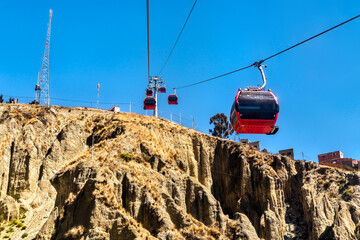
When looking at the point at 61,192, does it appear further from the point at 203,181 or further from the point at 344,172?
the point at 344,172

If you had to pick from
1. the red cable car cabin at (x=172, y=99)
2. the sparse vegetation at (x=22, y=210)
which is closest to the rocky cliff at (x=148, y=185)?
the sparse vegetation at (x=22, y=210)

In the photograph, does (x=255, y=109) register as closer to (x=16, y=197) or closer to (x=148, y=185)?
(x=148, y=185)

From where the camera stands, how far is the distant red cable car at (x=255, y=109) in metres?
27.5

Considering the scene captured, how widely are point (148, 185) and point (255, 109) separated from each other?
48.7ft

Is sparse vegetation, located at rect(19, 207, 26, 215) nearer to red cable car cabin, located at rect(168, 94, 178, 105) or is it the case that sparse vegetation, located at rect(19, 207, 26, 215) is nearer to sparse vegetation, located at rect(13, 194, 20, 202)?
sparse vegetation, located at rect(13, 194, 20, 202)

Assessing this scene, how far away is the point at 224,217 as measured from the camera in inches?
1724

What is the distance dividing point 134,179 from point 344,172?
1609 inches

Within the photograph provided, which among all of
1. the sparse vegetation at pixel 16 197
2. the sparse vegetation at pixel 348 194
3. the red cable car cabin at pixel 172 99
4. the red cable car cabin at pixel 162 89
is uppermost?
the red cable car cabin at pixel 162 89

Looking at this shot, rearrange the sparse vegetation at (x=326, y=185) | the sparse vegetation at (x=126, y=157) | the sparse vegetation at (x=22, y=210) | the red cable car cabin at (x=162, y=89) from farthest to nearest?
1. the red cable car cabin at (x=162, y=89)
2. the sparse vegetation at (x=326, y=185)
3. the sparse vegetation at (x=22, y=210)
4. the sparse vegetation at (x=126, y=157)

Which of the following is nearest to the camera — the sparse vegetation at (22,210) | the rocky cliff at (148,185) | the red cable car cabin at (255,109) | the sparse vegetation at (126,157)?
the red cable car cabin at (255,109)

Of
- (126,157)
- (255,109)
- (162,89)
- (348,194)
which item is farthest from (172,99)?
(255,109)

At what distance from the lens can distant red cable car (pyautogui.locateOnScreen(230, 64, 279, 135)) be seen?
90.1ft

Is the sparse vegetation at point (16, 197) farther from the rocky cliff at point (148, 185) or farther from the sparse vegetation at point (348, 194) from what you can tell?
the sparse vegetation at point (348, 194)

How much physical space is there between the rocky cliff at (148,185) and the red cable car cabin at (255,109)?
1213 cm
